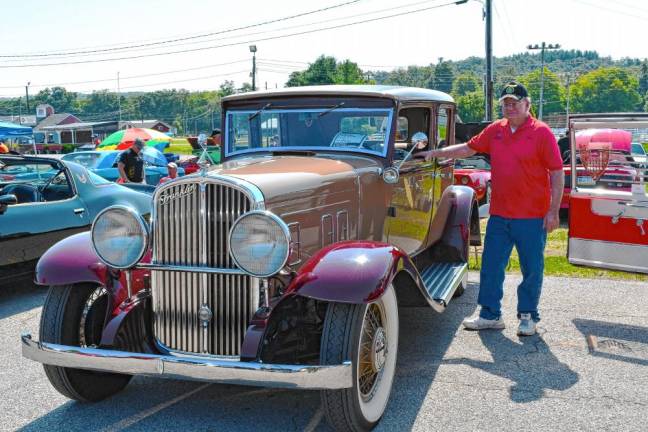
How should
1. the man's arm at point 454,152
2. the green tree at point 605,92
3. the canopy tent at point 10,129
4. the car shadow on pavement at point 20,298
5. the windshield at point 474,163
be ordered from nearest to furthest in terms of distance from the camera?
the man's arm at point 454,152 → the car shadow on pavement at point 20,298 → the windshield at point 474,163 → the canopy tent at point 10,129 → the green tree at point 605,92

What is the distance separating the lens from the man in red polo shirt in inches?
192

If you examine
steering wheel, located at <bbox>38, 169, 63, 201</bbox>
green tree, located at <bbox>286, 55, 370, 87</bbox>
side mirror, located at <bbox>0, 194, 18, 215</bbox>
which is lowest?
side mirror, located at <bbox>0, 194, 18, 215</bbox>

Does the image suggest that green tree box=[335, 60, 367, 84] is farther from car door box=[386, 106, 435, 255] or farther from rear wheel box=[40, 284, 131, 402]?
rear wheel box=[40, 284, 131, 402]

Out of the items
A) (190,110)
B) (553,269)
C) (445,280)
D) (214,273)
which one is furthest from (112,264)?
(190,110)

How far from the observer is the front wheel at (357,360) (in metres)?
3.24

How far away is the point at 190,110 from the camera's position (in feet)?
502

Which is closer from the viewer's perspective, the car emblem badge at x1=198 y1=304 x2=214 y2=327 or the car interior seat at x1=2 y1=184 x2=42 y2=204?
the car emblem badge at x1=198 y1=304 x2=214 y2=327

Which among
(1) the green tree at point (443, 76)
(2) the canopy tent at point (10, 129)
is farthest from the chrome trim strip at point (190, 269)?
(1) the green tree at point (443, 76)

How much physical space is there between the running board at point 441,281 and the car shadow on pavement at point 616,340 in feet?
3.47

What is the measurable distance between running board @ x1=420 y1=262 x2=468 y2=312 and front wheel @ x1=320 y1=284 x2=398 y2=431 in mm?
815

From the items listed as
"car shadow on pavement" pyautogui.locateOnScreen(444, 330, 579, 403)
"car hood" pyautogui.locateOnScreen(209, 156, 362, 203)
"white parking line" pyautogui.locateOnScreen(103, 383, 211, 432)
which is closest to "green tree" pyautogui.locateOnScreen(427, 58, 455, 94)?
"car shadow on pavement" pyautogui.locateOnScreen(444, 330, 579, 403)

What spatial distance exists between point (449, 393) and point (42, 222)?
14.8 ft

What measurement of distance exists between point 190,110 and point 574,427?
155m

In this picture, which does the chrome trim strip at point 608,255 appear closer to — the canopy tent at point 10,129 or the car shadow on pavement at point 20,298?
the car shadow on pavement at point 20,298
